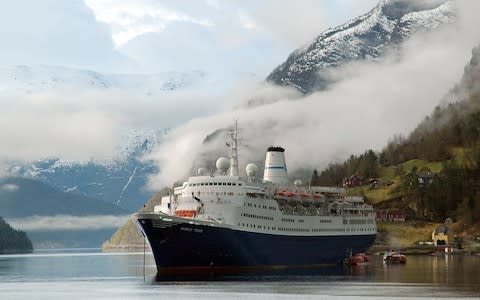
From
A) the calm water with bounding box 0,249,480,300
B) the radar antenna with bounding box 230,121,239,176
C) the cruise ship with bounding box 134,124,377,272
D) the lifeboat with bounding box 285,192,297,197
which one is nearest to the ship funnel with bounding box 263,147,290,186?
the cruise ship with bounding box 134,124,377,272

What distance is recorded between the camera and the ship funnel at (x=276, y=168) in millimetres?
155125

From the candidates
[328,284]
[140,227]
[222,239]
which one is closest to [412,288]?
[328,284]

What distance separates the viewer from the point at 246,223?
433 feet

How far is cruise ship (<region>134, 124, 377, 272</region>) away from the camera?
415ft

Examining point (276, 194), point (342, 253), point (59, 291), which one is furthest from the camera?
point (342, 253)

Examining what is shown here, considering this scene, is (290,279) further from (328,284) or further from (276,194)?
(276,194)

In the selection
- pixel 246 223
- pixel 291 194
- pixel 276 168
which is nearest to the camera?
pixel 246 223

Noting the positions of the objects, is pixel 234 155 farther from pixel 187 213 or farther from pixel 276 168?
pixel 187 213

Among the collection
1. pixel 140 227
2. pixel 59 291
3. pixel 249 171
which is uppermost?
pixel 249 171

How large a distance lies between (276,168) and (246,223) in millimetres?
26092

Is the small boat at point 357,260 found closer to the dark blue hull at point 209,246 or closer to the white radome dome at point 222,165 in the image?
the dark blue hull at point 209,246

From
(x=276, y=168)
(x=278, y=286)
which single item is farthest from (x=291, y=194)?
(x=278, y=286)

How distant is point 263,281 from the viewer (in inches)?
4382

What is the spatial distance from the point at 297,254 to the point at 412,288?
48409mm
